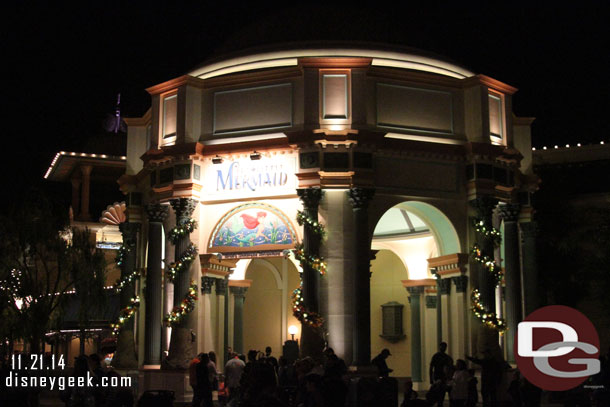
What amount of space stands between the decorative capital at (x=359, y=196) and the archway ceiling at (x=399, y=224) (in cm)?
769

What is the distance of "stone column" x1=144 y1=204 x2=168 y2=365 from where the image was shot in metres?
28.2

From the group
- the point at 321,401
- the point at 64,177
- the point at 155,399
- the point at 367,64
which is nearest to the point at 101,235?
the point at 64,177

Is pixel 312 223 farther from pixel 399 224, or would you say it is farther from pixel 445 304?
pixel 399 224

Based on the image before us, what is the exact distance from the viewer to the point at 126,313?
30094 millimetres

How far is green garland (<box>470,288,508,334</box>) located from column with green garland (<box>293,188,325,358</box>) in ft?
16.0

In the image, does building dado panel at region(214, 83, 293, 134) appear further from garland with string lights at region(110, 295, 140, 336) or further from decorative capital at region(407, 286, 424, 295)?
decorative capital at region(407, 286, 424, 295)

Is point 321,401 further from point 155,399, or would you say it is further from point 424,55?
point 424,55

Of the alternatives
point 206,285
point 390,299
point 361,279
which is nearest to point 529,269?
point 390,299

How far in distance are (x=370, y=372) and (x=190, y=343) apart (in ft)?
18.1

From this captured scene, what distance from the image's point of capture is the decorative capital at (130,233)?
31.4 m

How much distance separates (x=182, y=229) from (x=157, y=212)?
1.97 meters

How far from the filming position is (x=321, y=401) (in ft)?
38.8

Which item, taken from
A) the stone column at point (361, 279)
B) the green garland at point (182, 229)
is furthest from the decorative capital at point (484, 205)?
the green garland at point (182, 229)

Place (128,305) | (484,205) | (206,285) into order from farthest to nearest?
(128,305) < (206,285) < (484,205)
